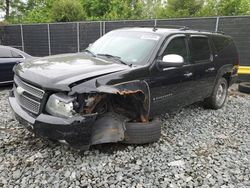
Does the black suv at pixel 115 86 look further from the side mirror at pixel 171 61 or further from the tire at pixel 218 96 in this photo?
the tire at pixel 218 96

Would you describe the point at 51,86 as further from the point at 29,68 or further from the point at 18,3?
the point at 18,3

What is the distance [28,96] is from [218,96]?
4.66 metres

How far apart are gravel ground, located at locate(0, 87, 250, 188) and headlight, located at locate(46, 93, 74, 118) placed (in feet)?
2.55

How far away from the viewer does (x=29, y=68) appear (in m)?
3.76

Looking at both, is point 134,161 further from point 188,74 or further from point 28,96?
point 188,74

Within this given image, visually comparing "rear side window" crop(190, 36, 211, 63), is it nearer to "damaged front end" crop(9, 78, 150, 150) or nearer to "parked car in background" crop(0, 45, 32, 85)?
"damaged front end" crop(9, 78, 150, 150)

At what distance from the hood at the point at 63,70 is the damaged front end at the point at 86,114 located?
163mm

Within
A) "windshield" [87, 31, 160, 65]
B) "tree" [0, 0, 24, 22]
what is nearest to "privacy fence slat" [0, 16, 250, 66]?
"windshield" [87, 31, 160, 65]

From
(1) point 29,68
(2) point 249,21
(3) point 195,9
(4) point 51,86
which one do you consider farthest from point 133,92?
(3) point 195,9

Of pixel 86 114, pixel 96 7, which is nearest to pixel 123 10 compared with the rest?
pixel 96 7

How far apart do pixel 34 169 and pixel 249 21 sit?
29.8ft

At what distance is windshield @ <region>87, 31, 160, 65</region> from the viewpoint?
428 centimetres

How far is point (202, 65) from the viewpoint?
533 cm

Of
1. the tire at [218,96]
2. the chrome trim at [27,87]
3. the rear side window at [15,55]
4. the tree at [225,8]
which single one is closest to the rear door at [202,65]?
the tire at [218,96]
